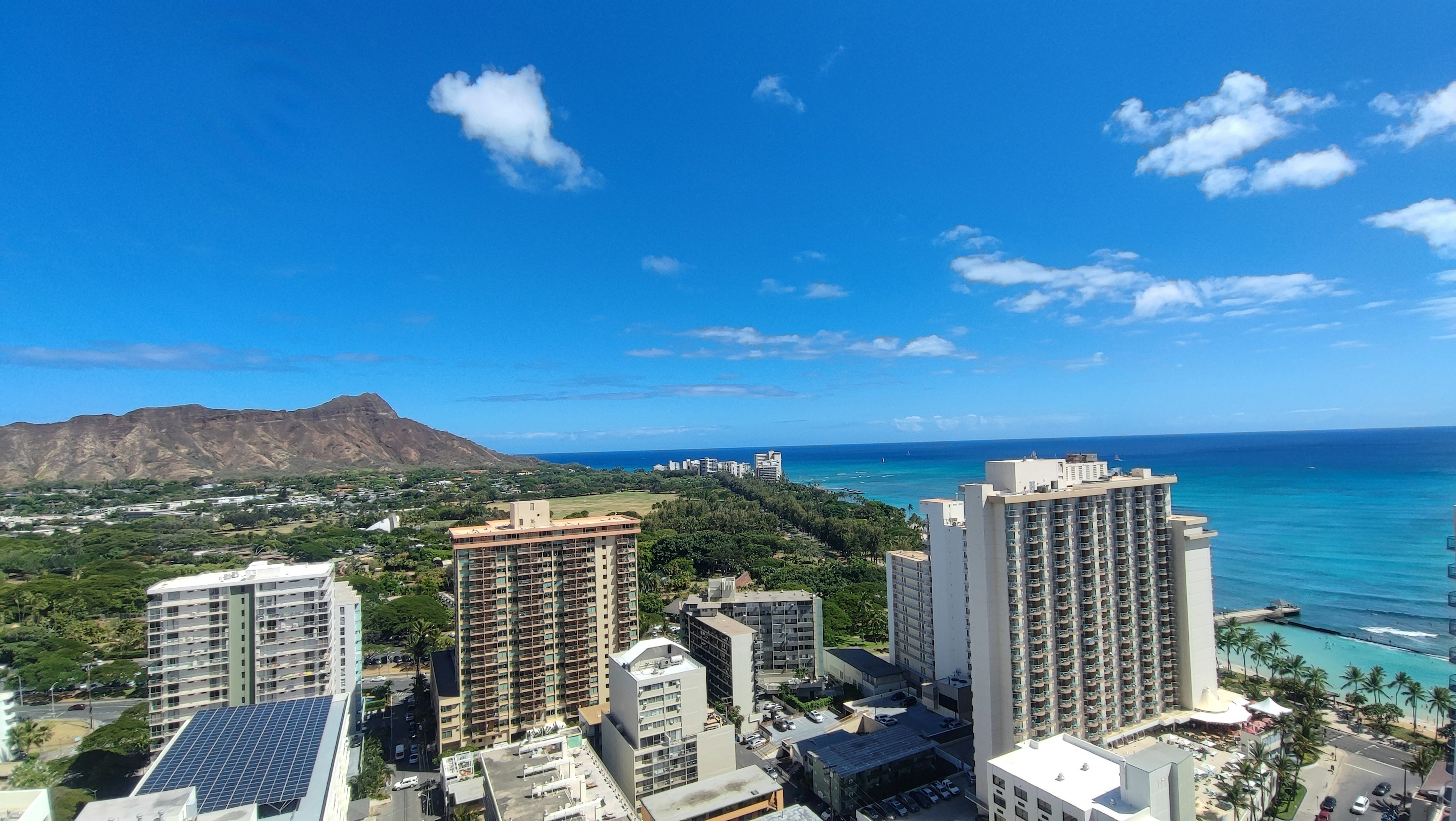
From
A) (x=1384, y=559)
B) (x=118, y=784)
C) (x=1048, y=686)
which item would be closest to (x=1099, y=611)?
(x=1048, y=686)

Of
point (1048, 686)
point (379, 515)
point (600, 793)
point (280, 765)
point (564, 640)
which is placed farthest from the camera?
point (379, 515)

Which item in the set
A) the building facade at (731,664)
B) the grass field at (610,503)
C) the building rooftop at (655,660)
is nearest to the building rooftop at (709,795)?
the building rooftop at (655,660)

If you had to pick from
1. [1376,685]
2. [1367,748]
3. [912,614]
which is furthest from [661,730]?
[1376,685]

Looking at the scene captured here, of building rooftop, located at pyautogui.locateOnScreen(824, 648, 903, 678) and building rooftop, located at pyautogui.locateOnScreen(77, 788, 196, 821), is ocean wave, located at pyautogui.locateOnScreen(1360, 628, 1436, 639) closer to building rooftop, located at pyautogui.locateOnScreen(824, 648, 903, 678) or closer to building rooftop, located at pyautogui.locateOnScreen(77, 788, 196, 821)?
building rooftop, located at pyautogui.locateOnScreen(824, 648, 903, 678)

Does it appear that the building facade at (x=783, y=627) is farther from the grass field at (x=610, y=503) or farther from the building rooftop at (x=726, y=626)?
the grass field at (x=610, y=503)

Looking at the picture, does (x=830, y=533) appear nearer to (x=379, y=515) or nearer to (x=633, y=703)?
(x=633, y=703)
